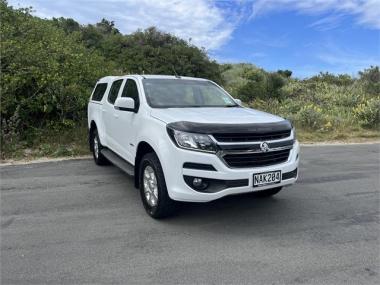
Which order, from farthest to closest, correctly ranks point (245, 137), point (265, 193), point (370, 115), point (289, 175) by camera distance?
point (370, 115), point (265, 193), point (289, 175), point (245, 137)

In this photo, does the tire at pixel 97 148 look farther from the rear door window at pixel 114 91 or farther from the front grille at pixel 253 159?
the front grille at pixel 253 159

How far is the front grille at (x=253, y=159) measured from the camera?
446 cm

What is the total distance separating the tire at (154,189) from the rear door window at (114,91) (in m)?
2.24

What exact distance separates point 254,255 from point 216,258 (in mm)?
393

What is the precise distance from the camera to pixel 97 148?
7980 mm

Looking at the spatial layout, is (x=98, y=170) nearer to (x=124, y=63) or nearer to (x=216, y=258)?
(x=216, y=258)

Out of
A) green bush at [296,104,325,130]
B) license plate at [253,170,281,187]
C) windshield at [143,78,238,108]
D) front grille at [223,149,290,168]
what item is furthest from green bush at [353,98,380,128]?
license plate at [253,170,281,187]

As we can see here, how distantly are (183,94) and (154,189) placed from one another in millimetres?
1767

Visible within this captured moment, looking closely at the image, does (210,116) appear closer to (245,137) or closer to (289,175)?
(245,137)

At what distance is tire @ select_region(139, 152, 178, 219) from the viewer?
468 centimetres

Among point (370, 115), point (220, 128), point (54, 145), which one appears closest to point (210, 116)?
point (220, 128)

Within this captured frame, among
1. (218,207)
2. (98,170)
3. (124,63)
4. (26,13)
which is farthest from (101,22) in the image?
(218,207)

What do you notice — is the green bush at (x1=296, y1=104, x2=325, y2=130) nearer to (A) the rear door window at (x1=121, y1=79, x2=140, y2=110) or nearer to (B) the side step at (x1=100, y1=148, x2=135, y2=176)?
(B) the side step at (x1=100, y1=148, x2=135, y2=176)

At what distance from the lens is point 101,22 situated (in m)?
42.5
